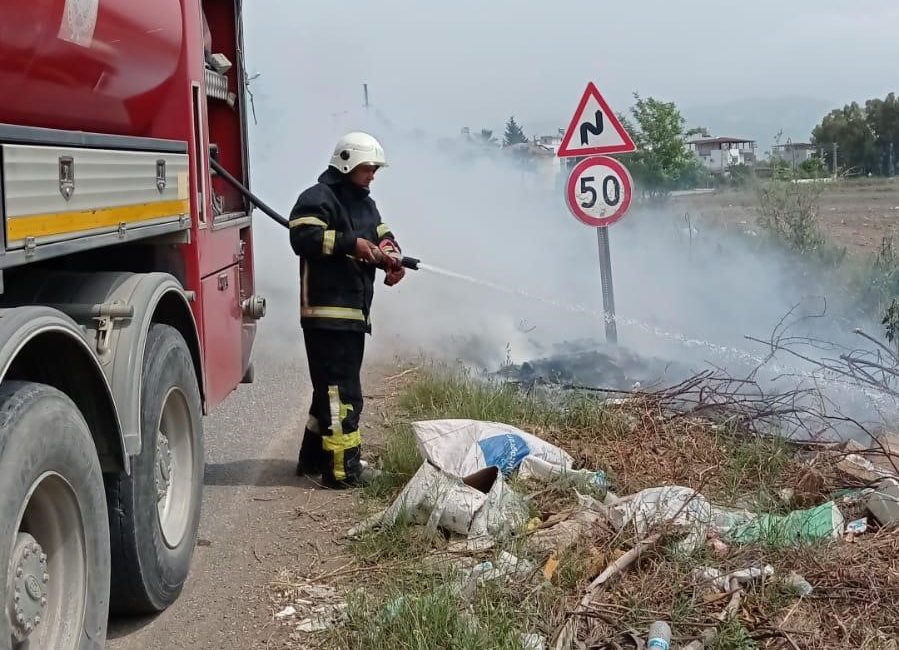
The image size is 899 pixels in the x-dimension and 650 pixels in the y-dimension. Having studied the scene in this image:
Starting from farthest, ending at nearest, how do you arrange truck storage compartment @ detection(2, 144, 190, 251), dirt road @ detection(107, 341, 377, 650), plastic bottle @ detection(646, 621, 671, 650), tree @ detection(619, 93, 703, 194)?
1. tree @ detection(619, 93, 703, 194)
2. dirt road @ detection(107, 341, 377, 650)
3. plastic bottle @ detection(646, 621, 671, 650)
4. truck storage compartment @ detection(2, 144, 190, 251)

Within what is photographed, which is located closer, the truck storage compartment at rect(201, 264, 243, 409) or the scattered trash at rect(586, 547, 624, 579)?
the scattered trash at rect(586, 547, 624, 579)

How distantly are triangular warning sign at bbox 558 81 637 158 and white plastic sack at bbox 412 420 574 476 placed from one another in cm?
287

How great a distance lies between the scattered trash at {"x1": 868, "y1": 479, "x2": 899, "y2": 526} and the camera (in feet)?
12.5

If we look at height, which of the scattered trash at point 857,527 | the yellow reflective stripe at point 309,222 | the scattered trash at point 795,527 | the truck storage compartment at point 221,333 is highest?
the yellow reflective stripe at point 309,222

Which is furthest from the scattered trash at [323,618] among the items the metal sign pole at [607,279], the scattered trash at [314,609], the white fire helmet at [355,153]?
the metal sign pole at [607,279]

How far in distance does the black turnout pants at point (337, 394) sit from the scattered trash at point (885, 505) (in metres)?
2.50

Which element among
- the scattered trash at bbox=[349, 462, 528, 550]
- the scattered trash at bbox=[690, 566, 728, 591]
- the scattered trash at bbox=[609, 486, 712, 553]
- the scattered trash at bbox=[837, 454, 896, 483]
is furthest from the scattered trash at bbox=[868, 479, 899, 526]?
the scattered trash at bbox=[349, 462, 528, 550]

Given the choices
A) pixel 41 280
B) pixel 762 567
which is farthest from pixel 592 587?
pixel 41 280

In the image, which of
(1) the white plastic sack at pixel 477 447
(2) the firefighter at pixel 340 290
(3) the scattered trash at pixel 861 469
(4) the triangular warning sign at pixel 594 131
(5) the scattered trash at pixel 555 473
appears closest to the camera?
(3) the scattered trash at pixel 861 469

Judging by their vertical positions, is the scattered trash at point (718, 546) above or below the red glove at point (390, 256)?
below

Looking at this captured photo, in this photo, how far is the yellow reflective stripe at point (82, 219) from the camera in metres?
2.43

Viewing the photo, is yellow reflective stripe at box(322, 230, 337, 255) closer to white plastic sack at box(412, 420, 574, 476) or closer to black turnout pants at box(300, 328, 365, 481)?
black turnout pants at box(300, 328, 365, 481)

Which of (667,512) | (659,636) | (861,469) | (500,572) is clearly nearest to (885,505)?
(861,469)

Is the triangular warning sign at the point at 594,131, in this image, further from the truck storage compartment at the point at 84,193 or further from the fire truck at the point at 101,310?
the truck storage compartment at the point at 84,193
